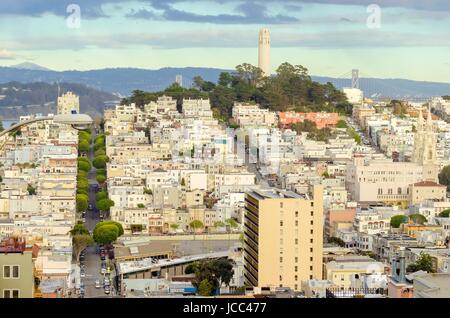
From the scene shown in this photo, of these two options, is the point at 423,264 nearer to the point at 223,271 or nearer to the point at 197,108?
the point at 223,271

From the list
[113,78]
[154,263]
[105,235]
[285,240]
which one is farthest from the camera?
[105,235]

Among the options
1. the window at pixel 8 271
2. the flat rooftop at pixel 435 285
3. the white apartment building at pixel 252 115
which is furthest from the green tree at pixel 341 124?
the window at pixel 8 271

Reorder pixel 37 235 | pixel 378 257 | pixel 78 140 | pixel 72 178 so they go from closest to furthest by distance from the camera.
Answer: pixel 378 257 → pixel 37 235 → pixel 72 178 → pixel 78 140

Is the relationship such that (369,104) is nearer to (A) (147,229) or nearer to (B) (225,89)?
(B) (225,89)


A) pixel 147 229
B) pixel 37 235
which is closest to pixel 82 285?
pixel 37 235

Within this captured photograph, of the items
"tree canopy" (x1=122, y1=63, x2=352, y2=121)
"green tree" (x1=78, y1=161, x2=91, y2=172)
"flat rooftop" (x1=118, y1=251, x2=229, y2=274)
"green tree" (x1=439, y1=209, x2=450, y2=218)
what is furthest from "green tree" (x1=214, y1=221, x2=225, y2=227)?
"tree canopy" (x1=122, y1=63, x2=352, y2=121)

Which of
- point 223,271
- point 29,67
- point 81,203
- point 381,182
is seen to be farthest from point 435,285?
point 381,182
